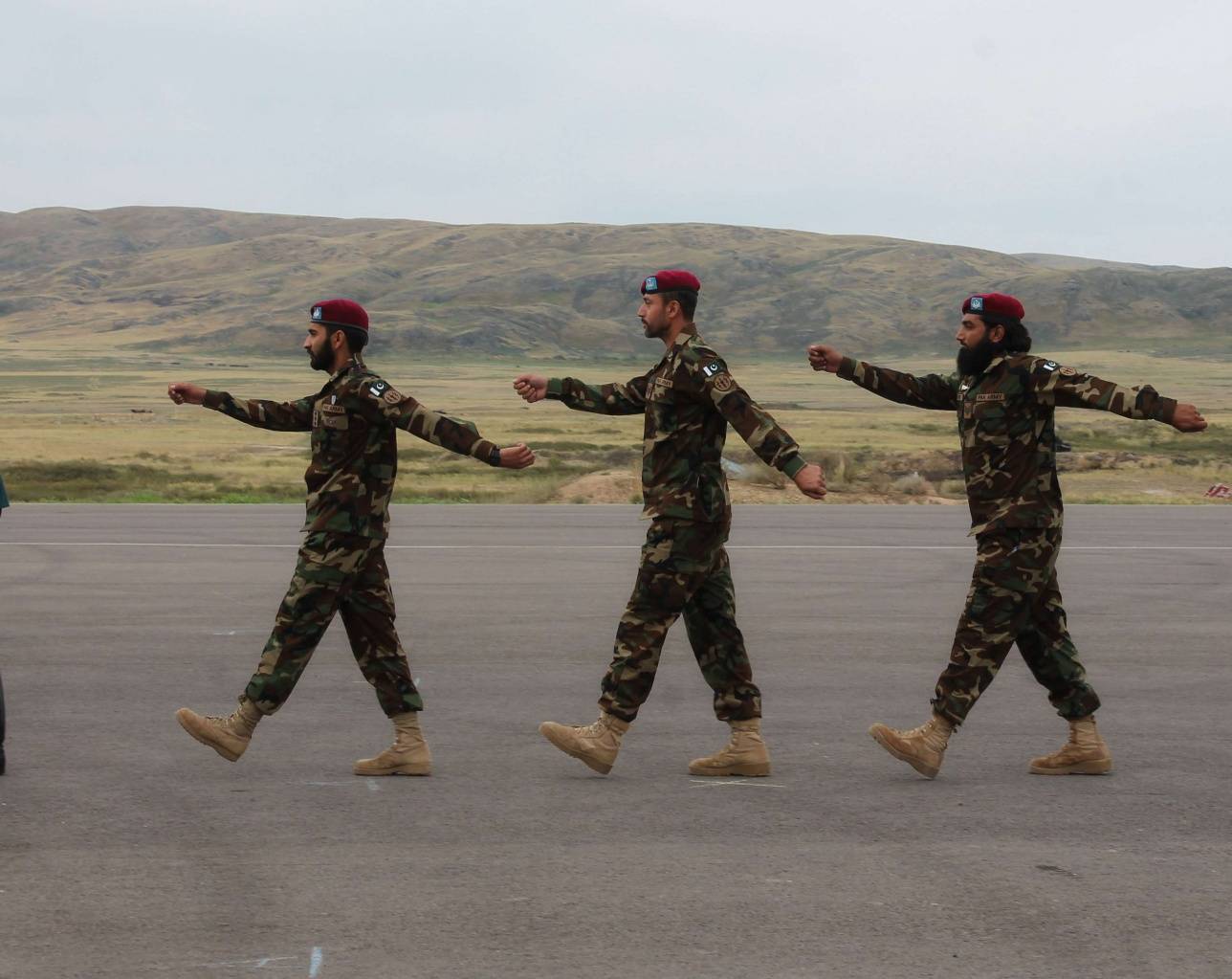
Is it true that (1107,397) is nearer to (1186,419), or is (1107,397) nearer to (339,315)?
(1186,419)

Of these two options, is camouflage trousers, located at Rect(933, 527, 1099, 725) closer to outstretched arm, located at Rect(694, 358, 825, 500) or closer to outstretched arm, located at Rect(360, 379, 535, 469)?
outstretched arm, located at Rect(694, 358, 825, 500)

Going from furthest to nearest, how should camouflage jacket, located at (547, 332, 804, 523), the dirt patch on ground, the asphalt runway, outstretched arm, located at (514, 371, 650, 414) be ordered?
1. the dirt patch on ground
2. outstretched arm, located at (514, 371, 650, 414)
3. camouflage jacket, located at (547, 332, 804, 523)
4. the asphalt runway

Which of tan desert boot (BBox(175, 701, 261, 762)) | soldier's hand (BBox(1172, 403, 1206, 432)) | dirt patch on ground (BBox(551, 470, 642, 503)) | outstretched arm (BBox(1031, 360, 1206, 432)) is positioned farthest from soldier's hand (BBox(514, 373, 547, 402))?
dirt patch on ground (BBox(551, 470, 642, 503))

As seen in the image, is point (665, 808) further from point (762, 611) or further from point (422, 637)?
point (762, 611)

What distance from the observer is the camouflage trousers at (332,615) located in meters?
6.80

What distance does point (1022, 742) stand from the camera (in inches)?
303

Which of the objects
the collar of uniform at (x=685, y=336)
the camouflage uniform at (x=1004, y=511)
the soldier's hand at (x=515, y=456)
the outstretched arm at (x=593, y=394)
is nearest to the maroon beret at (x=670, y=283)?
the collar of uniform at (x=685, y=336)

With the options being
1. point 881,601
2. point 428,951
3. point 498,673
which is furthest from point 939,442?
point 428,951

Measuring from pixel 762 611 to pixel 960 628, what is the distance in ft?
16.9

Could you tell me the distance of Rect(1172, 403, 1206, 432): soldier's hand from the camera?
6.46 metres

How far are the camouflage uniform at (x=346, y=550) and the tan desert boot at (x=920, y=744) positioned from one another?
1.86 m

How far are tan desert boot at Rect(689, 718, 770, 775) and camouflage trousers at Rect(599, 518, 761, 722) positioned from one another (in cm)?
6

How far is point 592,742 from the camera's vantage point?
681cm

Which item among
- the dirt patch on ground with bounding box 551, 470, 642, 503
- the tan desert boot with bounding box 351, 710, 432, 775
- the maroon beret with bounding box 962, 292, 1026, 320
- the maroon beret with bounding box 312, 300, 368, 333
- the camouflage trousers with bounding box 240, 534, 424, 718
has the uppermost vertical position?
the maroon beret with bounding box 962, 292, 1026, 320
